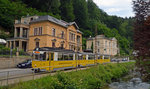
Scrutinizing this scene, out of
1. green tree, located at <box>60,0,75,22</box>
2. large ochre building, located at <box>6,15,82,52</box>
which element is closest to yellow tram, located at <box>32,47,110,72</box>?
large ochre building, located at <box>6,15,82,52</box>

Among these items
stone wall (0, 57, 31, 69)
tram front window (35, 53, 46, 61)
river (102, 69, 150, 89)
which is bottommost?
river (102, 69, 150, 89)

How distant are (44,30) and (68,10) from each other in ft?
124

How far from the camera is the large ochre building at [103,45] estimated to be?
6153cm

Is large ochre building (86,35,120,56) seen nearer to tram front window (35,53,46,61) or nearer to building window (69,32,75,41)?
building window (69,32,75,41)

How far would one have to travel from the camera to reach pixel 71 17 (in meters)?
68.3

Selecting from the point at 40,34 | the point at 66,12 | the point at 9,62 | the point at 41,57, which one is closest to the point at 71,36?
the point at 40,34

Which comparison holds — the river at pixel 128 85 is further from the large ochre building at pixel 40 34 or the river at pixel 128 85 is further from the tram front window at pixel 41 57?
the large ochre building at pixel 40 34

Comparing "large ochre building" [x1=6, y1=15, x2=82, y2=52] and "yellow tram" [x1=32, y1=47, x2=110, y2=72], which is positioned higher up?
"large ochre building" [x1=6, y1=15, x2=82, y2=52]

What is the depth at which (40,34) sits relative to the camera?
111ft

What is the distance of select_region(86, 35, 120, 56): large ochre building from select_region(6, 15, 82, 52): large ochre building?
81.0 ft

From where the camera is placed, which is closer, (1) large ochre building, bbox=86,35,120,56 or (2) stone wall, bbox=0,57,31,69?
(2) stone wall, bbox=0,57,31,69

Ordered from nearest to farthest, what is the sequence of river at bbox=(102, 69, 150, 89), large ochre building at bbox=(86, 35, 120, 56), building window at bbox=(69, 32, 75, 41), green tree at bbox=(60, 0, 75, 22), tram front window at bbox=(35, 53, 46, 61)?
river at bbox=(102, 69, 150, 89)
tram front window at bbox=(35, 53, 46, 61)
building window at bbox=(69, 32, 75, 41)
large ochre building at bbox=(86, 35, 120, 56)
green tree at bbox=(60, 0, 75, 22)

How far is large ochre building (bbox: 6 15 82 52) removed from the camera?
1300 inches

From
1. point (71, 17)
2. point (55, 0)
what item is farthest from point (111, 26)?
point (55, 0)
